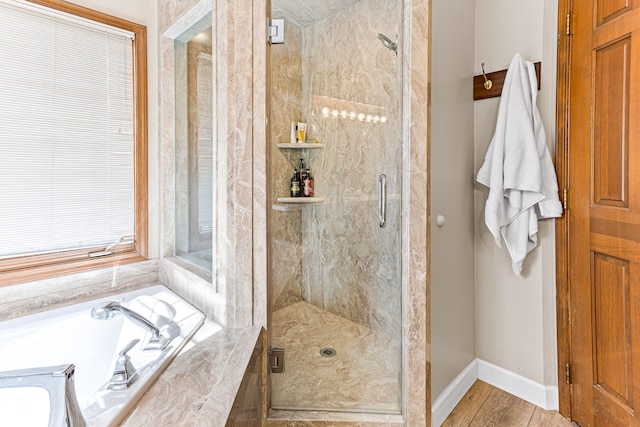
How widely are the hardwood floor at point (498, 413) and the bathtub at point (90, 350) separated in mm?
1373

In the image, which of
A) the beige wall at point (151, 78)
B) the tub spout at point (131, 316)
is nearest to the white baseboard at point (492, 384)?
the tub spout at point (131, 316)

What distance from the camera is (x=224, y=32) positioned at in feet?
3.98

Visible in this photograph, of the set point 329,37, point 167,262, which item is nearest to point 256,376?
point 167,262

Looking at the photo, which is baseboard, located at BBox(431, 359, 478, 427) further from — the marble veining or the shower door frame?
the marble veining

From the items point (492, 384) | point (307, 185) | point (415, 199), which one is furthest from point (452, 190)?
point (492, 384)

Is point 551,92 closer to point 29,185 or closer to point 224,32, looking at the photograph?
point 224,32

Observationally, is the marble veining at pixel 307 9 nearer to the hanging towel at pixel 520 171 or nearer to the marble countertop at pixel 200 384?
the hanging towel at pixel 520 171

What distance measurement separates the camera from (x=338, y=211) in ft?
4.67

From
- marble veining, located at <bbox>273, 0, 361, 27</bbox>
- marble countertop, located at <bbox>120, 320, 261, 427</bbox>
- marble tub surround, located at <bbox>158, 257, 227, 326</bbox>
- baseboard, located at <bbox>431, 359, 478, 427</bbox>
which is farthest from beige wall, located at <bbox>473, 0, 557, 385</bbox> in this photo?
marble tub surround, located at <bbox>158, 257, 227, 326</bbox>

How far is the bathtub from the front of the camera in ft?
2.34

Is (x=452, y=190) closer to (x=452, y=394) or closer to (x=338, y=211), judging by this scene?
(x=338, y=211)

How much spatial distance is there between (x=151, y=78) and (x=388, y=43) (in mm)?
988

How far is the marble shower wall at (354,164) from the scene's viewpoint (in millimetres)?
1313

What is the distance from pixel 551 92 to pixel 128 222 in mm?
2066
